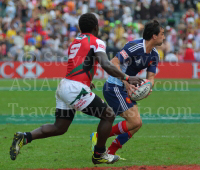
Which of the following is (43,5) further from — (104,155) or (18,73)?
(104,155)

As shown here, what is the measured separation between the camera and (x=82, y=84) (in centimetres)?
556

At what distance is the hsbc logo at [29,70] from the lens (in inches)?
841

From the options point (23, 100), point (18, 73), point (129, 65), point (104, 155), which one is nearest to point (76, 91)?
Result: point (104, 155)

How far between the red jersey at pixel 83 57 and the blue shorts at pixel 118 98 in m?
1.09

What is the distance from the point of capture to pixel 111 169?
5879 millimetres

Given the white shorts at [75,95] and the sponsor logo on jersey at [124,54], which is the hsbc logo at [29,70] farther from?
the white shorts at [75,95]

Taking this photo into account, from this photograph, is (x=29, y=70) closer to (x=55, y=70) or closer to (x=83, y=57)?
(x=55, y=70)

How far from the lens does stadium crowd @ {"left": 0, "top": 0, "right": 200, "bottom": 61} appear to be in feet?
72.7

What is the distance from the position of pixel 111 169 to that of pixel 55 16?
20155mm

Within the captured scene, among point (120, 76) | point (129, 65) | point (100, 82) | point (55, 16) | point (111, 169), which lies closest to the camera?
point (120, 76)

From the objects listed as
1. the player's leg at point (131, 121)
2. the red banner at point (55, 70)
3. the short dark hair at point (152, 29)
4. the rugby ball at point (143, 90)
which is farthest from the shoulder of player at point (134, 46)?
the red banner at point (55, 70)

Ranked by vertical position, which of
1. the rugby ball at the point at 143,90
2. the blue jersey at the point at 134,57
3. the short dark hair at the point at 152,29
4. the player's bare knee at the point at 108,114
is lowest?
the player's bare knee at the point at 108,114

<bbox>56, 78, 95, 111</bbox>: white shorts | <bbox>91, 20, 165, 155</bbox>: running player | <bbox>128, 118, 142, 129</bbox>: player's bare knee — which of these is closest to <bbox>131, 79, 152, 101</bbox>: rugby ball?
<bbox>91, 20, 165, 155</bbox>: running player

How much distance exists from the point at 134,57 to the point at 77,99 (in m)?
1.58
